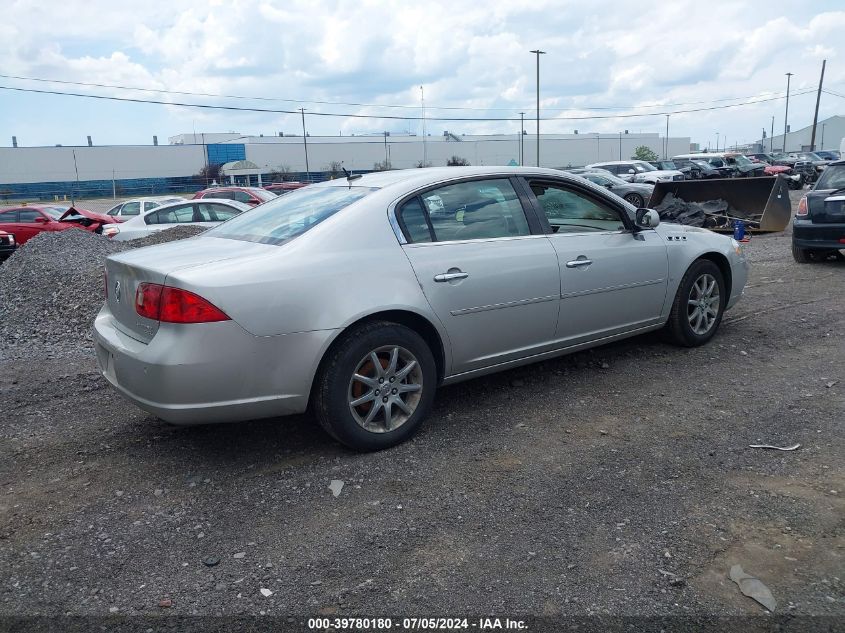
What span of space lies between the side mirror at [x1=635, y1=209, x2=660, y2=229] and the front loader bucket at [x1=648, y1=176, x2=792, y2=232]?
1042 centimetres

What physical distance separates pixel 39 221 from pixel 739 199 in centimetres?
1728

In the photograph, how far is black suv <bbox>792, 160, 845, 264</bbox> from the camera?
984cm

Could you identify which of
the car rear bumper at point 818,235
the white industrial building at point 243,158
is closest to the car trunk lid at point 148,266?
the car rear bumper at point 818,235

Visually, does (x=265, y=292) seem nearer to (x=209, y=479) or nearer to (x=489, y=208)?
(x=209, y=479)

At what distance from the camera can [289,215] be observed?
4.55 metres

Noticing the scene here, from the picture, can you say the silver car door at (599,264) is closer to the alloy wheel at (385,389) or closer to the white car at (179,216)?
the alloy wheel at (385,389)

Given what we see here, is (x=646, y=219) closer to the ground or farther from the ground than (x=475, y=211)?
closer to the ground

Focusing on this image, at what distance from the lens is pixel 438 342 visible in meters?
4.34

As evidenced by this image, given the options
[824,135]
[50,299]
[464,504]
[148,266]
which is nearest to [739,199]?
[50,299]

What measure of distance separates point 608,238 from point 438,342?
5.58 feet

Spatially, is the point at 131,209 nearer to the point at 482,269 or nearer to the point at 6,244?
the point at 6,244

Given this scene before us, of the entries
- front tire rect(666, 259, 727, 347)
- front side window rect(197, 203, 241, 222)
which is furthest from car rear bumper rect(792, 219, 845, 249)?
front side window rect(197, 203, 241, 222)

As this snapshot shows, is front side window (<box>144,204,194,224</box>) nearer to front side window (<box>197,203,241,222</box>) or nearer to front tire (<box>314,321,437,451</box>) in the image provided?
front side window (<box>197,203,241,222</box>)

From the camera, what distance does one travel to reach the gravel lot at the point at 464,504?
2.83m
